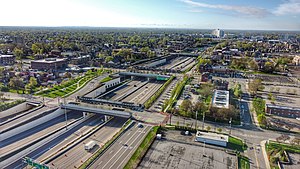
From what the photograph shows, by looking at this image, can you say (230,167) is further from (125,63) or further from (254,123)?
(125,63)

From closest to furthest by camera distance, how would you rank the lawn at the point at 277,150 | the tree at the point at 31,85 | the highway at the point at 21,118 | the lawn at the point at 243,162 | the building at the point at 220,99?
the lawn at the point at 243,162
the lawn at the point at 277,150
the highway at the point at 21,118
the building at the point at 220,99
the tree at the point at 31,85

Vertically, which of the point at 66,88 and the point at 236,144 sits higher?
the point at 66,88

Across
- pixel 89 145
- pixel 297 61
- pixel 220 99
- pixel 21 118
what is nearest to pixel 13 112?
pixel 21 118

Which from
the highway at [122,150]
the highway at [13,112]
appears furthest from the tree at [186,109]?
the highway at [13,112]

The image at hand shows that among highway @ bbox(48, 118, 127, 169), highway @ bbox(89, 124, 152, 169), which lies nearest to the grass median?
highway @ bbox(89, 124, 152, 169)

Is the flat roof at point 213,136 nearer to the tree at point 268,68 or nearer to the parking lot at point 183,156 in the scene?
the parking lot at point 183,156

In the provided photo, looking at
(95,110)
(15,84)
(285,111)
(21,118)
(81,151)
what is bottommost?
(81,151)

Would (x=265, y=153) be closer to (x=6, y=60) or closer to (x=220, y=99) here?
(x=220, y=99)
